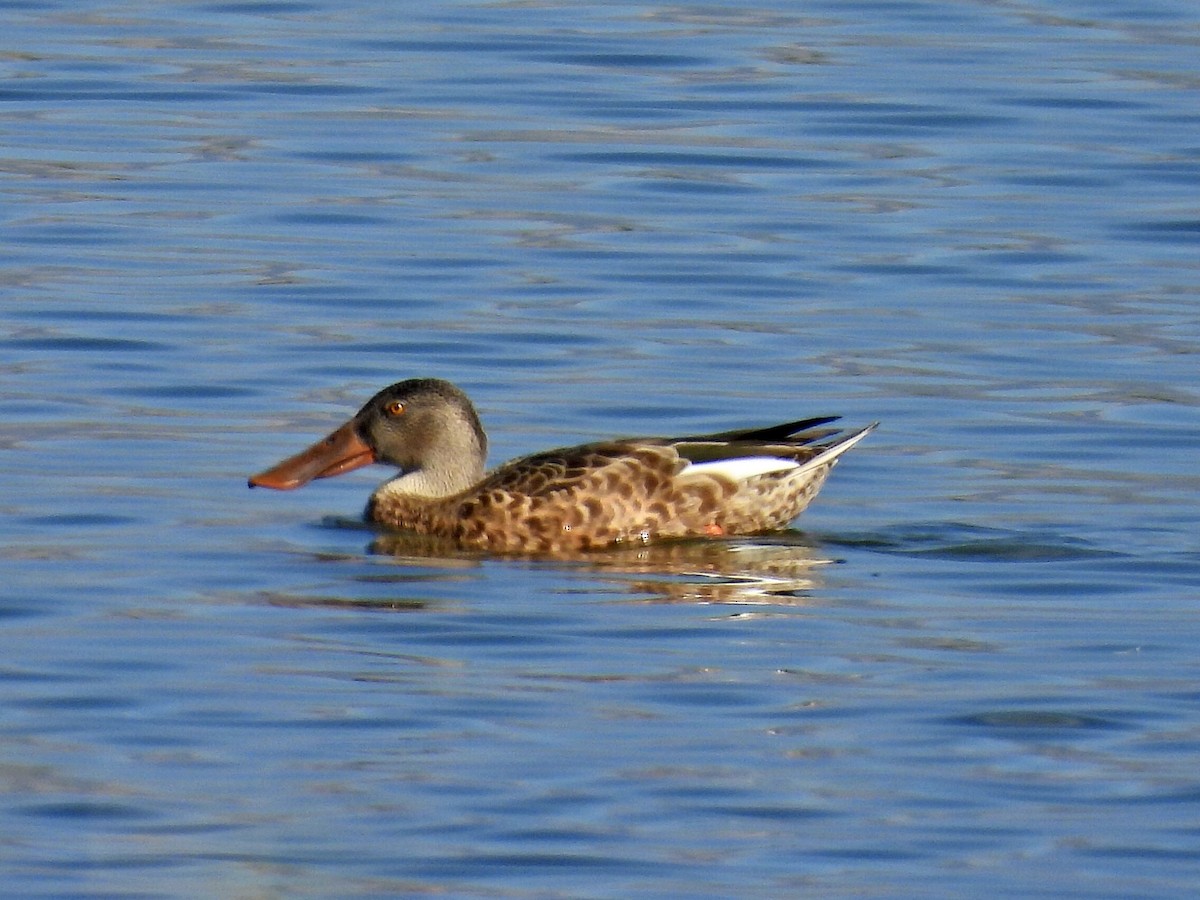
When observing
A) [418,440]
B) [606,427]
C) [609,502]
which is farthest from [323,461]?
[606,427]

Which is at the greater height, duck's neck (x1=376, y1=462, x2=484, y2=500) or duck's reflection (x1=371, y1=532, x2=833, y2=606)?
duck's neck (x1=376, y1=462, x2=484, y2=500)

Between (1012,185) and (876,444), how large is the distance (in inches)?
230

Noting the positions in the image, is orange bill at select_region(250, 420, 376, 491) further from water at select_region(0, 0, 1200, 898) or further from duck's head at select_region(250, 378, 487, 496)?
water at select_region(0, 0, 1200, 898)

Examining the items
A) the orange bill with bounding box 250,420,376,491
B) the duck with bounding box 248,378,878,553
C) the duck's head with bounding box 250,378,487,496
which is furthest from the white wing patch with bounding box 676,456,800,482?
the orange bill with bounding box 250,420,376,491

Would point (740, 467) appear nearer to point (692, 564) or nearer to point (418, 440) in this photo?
point (692, 564)

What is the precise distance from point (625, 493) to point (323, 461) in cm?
126

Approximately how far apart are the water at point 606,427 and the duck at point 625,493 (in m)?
0.16

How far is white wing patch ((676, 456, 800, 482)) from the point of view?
1104cm

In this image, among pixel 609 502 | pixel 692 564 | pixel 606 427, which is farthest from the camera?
pixel 606 427

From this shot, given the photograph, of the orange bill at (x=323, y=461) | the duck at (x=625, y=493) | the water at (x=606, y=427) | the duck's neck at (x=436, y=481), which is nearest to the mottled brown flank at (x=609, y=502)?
the duck at (x=625, y=493)

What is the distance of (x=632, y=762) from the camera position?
7758 millimetres

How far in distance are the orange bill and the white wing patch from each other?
4.45 feet

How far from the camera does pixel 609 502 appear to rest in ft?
36.1

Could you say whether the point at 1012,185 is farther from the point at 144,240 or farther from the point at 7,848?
the point at 7,848
